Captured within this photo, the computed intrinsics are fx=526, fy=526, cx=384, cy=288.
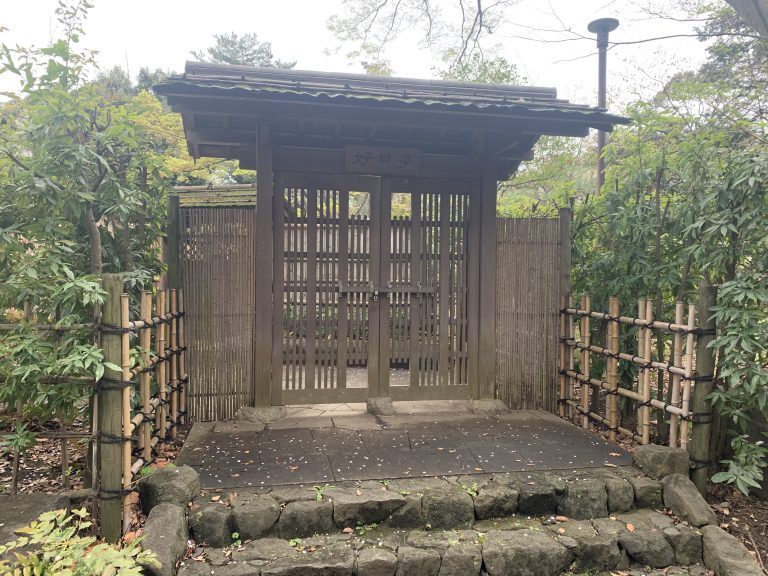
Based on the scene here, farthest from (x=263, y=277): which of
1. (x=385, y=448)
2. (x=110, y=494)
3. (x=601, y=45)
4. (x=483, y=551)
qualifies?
(x=601, y=45)

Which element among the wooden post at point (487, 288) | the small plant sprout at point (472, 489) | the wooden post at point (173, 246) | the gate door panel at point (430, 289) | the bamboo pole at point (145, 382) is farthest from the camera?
the wooden post at point (487, 288)

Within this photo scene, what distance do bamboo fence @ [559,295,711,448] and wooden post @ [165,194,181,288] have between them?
13.7 feet

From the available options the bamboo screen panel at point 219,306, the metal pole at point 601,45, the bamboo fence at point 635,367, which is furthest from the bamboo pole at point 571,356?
the metal pole at point 601,45

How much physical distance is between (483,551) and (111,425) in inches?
98.1

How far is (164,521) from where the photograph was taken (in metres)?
3.21

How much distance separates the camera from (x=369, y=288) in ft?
18.5

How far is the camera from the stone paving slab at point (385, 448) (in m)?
4.05

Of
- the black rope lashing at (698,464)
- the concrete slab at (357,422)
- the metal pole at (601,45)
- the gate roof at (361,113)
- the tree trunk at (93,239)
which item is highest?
the metal pole at (601,45)

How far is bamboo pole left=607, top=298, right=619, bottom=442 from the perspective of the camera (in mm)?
5043

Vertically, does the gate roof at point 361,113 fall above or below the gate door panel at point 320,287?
above

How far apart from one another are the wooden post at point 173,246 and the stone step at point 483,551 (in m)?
2.87

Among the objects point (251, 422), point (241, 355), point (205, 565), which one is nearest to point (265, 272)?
point (241, 355)

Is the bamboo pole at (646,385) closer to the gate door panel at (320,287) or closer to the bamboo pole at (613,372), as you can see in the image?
the bamboo pole at (613,372)

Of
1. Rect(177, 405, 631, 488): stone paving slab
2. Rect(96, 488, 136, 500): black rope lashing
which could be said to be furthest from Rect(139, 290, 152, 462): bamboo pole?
Rect(96, 488, 136, 500): black rope lashing
